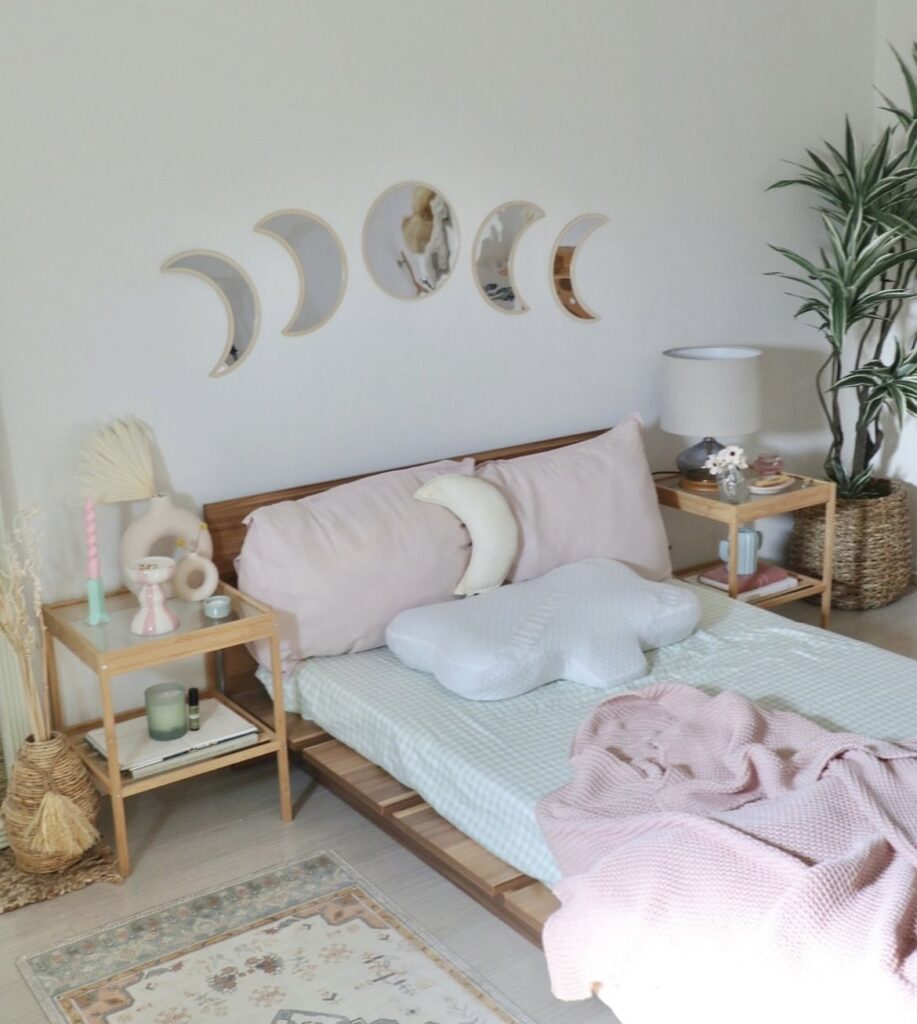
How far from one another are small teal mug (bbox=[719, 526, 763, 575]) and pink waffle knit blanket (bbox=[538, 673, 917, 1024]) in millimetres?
1355

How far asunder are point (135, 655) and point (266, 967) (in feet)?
2.48

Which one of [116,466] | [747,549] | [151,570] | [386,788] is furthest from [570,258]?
[386,788]

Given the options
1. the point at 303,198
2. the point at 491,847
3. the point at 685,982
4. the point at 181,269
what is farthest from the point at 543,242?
the point at 685,982

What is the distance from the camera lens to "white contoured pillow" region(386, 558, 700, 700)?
300 centimetres

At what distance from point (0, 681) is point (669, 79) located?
273 cm

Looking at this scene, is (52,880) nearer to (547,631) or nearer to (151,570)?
(151,570)

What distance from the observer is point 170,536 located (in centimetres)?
331

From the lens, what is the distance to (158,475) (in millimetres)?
3336

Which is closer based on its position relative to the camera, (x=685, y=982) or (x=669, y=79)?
(x=685, y=982)

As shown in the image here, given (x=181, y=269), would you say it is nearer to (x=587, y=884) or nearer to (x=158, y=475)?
(x=158, y=475)

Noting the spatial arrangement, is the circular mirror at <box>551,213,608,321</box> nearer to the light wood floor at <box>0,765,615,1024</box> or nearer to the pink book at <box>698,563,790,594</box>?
the pink book at <box>698,563,790,594</box>

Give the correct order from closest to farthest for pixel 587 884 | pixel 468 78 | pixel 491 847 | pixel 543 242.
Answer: pixel 587 884
pixel 491 847
pixel 468 78
pixel 543 242

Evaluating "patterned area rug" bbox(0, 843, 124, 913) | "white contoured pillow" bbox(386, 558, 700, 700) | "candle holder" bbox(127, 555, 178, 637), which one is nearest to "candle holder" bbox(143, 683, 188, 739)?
"candle holder" bbox(127, 555, 178, 637)

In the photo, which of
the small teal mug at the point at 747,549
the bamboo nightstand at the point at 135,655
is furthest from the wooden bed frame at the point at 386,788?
the small teal mug at the point at 747,549
